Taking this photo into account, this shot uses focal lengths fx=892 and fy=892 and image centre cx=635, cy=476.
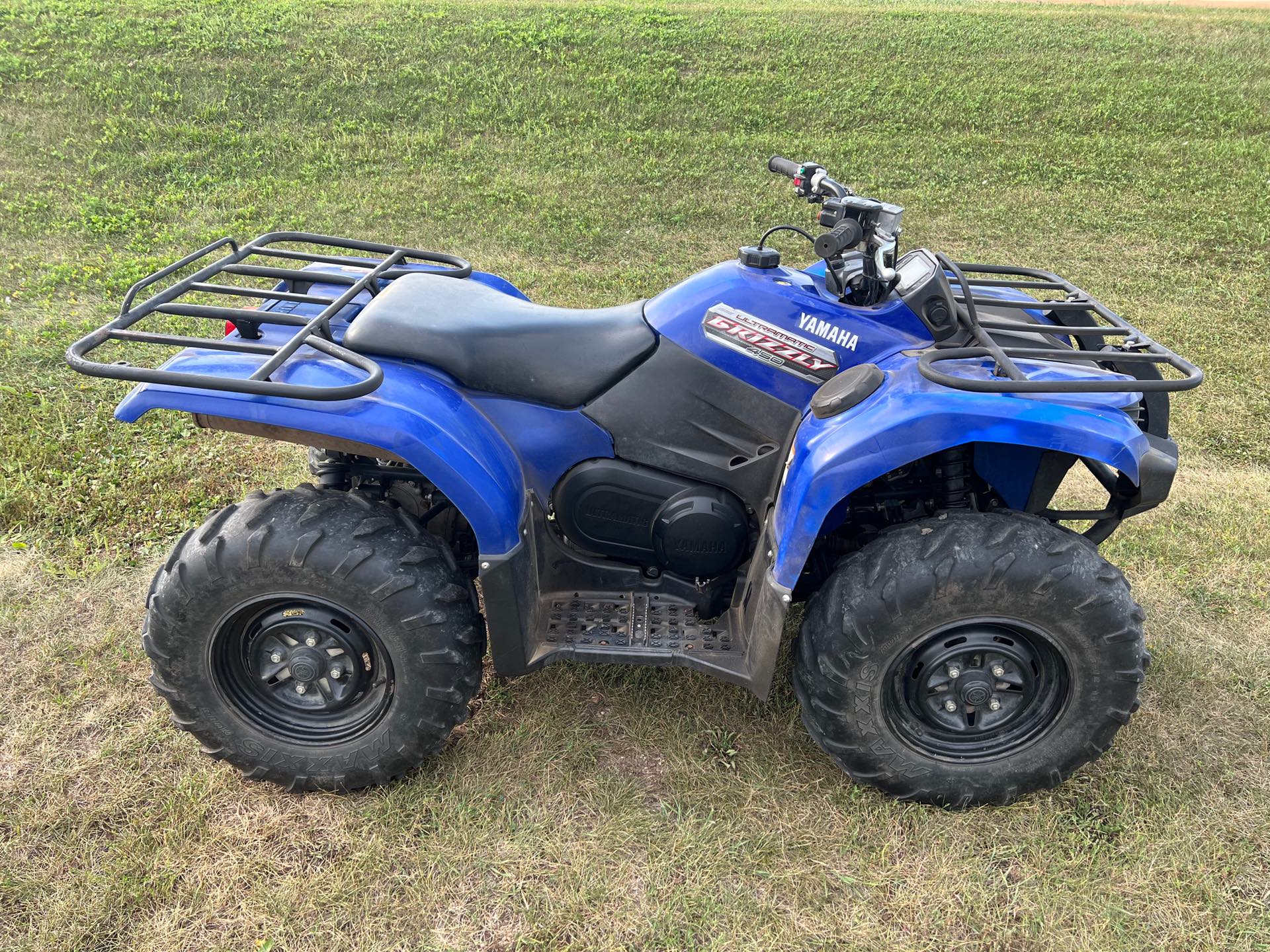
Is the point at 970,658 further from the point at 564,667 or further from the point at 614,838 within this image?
the point at 564,667

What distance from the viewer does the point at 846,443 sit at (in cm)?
241

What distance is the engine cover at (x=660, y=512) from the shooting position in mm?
2828

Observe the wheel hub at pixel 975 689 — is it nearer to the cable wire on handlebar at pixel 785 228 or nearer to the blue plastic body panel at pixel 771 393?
the blue plastic body panel at pixel 771 393

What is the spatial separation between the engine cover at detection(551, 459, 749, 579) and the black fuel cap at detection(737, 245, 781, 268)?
2.32ft

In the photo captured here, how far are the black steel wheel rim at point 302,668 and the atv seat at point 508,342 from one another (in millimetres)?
797

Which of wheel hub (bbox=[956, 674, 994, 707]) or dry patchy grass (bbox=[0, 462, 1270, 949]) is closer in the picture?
dry patchy grass (bbox=[0, 462, 1270, 949])

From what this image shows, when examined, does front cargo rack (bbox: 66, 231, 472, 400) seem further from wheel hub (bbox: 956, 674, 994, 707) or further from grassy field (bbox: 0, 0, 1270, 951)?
wheel hub (bbox: 956, 674, 994, 707)

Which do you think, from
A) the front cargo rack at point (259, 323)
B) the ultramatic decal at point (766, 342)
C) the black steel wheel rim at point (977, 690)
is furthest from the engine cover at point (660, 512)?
the front cargo rack at point (259, 323)

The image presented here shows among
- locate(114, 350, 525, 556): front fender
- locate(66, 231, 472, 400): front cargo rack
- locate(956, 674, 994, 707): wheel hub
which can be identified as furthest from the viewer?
locate(956, 674, 994, 707): wheel hub

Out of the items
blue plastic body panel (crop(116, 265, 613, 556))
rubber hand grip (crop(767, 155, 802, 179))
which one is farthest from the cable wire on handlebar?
blue plastic body panel (crop(116, 265, 613, 556))

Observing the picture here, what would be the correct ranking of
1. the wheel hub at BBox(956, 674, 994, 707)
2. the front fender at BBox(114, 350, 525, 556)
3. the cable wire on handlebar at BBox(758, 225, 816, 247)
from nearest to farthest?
the front fender at BBox(114, 350, 525, 556) → the wheel hub at BBox(956, 674, 994, 707) → the cable wire on handlebar at BBox(758, 225, 816, 247)

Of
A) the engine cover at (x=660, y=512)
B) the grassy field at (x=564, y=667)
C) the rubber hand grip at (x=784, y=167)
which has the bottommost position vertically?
the grassy field at (x=564, y=667)

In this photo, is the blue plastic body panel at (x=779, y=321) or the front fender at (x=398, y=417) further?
the blue plastic body panel at (x=779, y=321)

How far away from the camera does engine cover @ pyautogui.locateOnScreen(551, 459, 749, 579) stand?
9.28 ft
